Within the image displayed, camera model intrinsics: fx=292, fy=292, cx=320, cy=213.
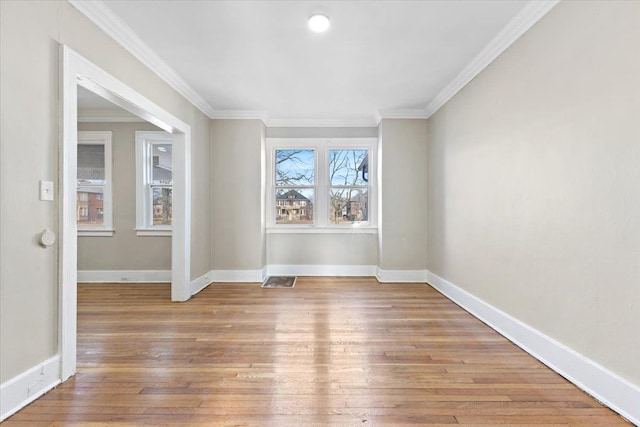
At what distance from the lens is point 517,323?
2.37 meters

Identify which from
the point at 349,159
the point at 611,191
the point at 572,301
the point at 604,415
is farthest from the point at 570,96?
the point at 349,159

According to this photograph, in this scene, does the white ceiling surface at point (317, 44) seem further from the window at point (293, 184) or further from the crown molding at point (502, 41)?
the window at point (293, 184)

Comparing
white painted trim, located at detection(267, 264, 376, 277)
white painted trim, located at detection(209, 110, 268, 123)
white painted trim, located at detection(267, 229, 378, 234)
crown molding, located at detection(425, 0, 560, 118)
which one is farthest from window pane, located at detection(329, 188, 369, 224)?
crown molding, located at detection(425, 0, 560, 118)

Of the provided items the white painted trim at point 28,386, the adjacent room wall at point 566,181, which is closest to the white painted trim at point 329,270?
the adjacent room wall at point 566,181

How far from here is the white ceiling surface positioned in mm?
2186

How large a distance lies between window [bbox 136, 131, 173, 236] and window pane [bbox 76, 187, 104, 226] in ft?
1.92

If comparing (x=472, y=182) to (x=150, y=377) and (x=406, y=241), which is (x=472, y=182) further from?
(x=150, y=377)

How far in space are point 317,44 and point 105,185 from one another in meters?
3.89

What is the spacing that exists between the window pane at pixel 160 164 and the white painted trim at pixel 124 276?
4.66ft

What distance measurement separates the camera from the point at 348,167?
4.93 m

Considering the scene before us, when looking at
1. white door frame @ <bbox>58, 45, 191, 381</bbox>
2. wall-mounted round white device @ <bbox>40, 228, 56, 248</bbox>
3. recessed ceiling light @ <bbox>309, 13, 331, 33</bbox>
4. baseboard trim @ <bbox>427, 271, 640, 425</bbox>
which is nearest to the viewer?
baseboard trim @ <bbox>427, 271, 640, 425</bbox>

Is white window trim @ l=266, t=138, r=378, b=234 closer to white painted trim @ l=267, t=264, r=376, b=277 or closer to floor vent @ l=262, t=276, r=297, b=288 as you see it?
white painted trim @ l=267, t=264, r=376, b=277

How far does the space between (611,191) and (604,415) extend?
1.21m

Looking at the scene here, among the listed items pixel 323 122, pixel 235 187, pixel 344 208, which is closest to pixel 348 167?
pixel 344 208
